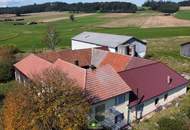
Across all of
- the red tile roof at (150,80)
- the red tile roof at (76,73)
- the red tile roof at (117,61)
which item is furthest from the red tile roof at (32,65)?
the red tile roof at (150,80)

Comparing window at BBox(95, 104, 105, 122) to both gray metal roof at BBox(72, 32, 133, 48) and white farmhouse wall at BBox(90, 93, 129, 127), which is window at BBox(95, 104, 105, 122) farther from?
gray metal roof at BBox(72, 32, 133, 48)

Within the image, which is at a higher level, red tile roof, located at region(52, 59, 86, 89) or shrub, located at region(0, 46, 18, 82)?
red tile roof, located at region(52, 59, 86, 89)

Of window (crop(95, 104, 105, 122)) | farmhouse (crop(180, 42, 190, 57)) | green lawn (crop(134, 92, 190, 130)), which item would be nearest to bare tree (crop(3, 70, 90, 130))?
window (crop(95, 104, 105, 122))

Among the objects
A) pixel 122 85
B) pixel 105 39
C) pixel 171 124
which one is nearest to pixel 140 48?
pixel 105 39

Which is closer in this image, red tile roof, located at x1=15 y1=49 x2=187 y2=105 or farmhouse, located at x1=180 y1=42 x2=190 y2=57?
red tile roof, located at x1=15 y1=49 x2=187 y2=105

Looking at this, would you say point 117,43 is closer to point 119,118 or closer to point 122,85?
point 122,85

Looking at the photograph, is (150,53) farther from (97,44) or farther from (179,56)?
(97,44)
